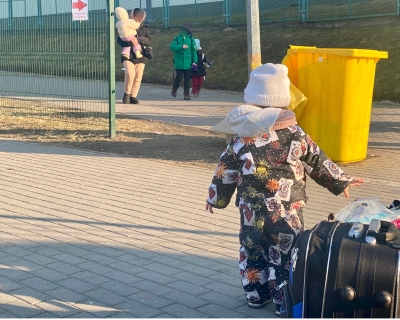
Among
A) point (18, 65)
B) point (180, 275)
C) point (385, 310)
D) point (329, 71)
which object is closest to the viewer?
point (385, 310)

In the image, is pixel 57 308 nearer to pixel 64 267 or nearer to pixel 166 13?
pixel 64 267

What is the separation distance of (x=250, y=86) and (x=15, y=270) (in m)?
2.19

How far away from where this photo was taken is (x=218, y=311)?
13.7 ft

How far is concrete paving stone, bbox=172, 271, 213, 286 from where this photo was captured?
4.66 m

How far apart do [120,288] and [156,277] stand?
0.32m

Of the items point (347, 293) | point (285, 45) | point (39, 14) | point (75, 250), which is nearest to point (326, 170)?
point (347, 293)

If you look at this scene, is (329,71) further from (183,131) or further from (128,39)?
(128,39)

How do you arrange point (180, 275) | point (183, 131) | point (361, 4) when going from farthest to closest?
1. point (361, 4)
2. point (183, 131)
3. point (180, 275)

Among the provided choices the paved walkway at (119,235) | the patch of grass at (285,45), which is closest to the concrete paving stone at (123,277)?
the paved walkway at (119,235)

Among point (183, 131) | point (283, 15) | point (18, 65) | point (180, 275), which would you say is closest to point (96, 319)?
point (180, 275)

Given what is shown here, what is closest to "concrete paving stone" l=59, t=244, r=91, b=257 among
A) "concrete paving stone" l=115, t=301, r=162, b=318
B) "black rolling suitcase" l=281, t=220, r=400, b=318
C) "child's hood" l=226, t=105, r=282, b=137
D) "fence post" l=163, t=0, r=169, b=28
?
"concrete paving stone" l=115, t=301, r=162, b=318

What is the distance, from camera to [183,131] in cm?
1129

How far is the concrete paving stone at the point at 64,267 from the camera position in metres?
4.86

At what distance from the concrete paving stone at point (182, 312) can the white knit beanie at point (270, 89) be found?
1.33 meters
